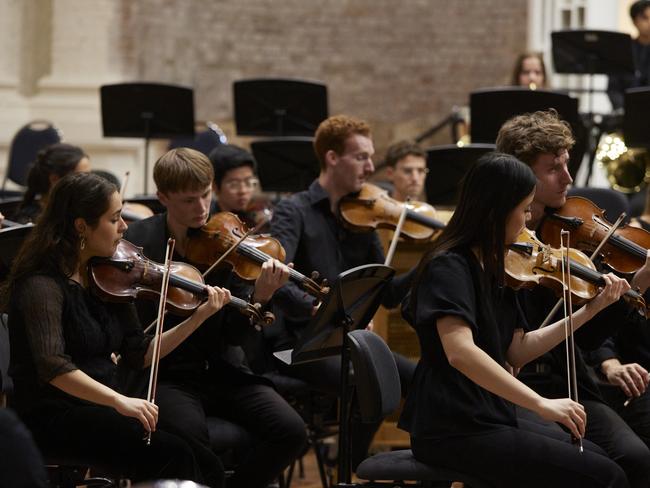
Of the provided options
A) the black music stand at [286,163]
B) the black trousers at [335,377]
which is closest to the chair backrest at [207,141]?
the black music stand at [286,163]

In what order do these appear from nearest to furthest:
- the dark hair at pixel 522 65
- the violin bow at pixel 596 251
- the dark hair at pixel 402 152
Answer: the violin bow at pixel 596 251, the dark hair at pixel 402 152, the dark hair at pixel 522 65

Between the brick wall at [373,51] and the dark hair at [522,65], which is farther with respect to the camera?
the brick wall at [373,51]

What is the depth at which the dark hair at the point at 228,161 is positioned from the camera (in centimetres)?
474

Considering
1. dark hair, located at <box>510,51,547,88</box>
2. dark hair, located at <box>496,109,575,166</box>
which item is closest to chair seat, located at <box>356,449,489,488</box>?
dark hair, located at <box>496,109,575,166</box>

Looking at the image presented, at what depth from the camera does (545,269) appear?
10.9 feet

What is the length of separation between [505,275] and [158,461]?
1067 millimetres

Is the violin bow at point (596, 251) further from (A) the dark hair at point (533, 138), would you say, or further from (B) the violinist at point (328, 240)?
(B) the violinist at point (328, 240)

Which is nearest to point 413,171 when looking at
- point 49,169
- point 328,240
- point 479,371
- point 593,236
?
point 328,240

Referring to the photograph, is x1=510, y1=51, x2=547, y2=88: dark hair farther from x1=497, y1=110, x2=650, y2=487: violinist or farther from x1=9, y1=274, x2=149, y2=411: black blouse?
x1=9, y1=274, x2=149, y2=411: black blouse

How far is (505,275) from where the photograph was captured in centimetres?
318

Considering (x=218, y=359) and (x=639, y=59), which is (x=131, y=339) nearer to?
(x=218, y=359)

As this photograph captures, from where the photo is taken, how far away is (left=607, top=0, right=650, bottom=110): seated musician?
23.0 ft

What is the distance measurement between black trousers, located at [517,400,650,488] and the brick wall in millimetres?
6532

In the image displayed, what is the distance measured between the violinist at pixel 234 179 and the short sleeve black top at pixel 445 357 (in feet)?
5.79
